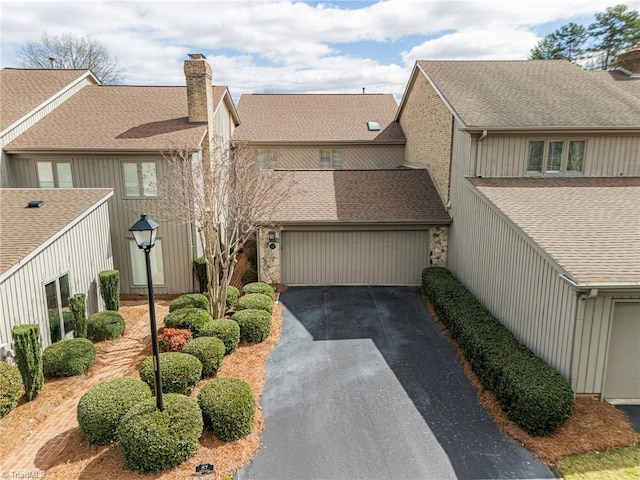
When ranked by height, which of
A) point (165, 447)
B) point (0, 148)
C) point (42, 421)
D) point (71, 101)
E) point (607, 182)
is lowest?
point (42, 421)

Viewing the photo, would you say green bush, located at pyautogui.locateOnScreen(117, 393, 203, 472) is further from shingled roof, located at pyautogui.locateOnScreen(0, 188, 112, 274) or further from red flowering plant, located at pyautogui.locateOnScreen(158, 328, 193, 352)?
shingled roof, located at pyautogui.locateOnScreen(0, 188, 112, 274)

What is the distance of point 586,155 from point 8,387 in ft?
54.6

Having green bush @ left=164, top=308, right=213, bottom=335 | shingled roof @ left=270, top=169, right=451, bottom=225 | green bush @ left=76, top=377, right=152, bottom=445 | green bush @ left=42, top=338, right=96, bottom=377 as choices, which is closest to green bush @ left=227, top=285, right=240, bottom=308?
green bush @ left=164, top=308, right=213, bottom=335

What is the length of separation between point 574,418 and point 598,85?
44.6ft

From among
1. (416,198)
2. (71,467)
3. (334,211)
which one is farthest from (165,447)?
(416,198)

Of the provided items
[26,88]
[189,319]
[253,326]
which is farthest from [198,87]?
[253,326]

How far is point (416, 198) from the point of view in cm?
1638

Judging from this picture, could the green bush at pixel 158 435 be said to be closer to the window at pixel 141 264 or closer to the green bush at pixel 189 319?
the green bush at pixel 189 319

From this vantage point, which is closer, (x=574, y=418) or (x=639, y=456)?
(x=639, y=456)

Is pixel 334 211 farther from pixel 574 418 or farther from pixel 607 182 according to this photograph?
pixel 574 418

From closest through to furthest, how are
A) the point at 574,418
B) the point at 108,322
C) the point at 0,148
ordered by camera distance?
the point at 574,418, the point at 108,322, the point at 0,148

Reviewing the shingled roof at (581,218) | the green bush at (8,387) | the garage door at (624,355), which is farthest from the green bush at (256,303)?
the garage door at (624,355)

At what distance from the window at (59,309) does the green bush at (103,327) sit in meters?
0.49

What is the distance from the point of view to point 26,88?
17391 millimetres
